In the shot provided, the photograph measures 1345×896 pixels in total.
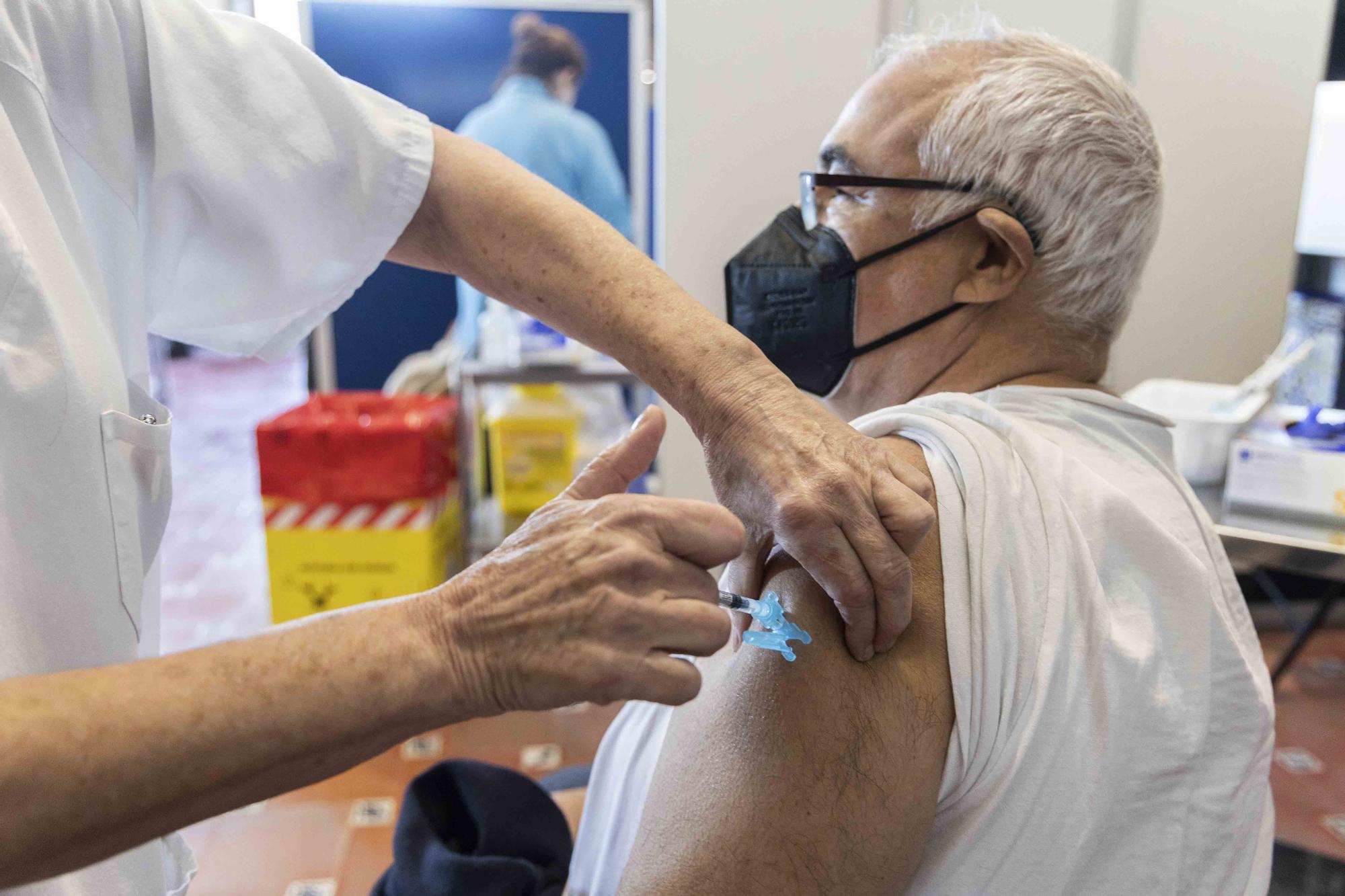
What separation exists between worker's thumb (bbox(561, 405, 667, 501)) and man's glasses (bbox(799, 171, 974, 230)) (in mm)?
588

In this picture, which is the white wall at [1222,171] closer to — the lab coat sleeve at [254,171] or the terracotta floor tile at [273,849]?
the lab coat sleeve at [254,171]

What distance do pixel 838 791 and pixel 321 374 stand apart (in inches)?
166

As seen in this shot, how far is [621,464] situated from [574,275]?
0.34 m

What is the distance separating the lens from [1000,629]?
0.91m

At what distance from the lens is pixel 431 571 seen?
3.20 metres

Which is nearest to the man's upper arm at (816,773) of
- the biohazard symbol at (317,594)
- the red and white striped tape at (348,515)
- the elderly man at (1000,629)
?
the elderly man at (1000,629)

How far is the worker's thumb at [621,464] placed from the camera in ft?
2.59

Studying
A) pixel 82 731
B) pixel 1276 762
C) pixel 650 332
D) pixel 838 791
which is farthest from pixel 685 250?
pixel 1276 762

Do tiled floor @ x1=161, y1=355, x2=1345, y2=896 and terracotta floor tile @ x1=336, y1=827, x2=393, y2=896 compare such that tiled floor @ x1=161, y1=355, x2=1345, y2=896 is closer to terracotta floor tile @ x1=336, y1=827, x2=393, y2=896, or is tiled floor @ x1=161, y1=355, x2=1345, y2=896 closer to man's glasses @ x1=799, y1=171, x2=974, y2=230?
terracotta floor tile @ x1=336, y1=827, x2=393, y2=896

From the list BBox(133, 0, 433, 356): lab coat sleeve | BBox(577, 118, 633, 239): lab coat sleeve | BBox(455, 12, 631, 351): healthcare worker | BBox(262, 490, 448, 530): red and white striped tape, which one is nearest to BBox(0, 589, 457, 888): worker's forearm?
BBox(133, 0, 433, 356): lab coat sleeve

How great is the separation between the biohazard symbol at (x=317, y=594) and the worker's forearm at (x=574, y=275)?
220cm

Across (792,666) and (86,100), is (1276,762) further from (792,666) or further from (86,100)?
(86,100)

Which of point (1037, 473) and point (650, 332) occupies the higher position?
point (650, 332)

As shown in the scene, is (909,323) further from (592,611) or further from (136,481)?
(136,481)
